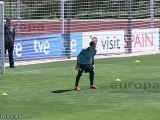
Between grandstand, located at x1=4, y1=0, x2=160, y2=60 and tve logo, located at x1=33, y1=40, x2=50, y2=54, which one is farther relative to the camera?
grandstand, located at x1=4, y1=0, x2=160, y2=60

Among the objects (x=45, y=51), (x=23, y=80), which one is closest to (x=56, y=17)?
(x=45, y=51)

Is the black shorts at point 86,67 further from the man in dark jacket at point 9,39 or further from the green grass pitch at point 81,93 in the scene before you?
the man in dark jacket at point 9,39

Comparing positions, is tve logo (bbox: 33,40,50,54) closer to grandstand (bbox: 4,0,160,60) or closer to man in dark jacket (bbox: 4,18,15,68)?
grandstand (bbox: 4,0,160,60)

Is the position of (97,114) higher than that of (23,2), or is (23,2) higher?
(23,2)

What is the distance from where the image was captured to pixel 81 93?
54.3 ft

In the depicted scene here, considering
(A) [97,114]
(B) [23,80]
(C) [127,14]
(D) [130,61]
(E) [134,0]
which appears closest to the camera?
(A) [97,114]

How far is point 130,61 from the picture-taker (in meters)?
26.0

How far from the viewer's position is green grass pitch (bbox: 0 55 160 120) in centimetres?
1330

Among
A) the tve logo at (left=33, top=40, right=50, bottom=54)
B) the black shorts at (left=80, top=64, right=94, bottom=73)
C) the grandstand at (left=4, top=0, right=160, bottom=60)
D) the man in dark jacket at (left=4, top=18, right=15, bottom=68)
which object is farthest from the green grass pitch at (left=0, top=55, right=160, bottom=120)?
the grandstand at (left=4, top=0, right=160, bottom=60)

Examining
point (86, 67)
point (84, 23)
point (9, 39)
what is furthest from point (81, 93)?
point (84, 23)

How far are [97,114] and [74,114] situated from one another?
49cm

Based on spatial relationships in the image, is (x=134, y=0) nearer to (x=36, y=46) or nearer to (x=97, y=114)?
(x=36, y=46)

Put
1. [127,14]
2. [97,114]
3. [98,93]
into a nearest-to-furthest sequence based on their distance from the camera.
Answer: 1. [97,114]
2. [98,93]
3. [127,14]

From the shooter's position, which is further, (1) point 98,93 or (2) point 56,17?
(2) point 56,17
